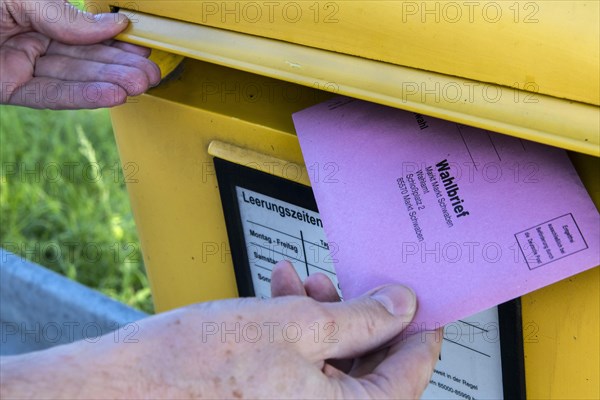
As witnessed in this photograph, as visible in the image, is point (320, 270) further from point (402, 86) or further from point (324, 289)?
point (402, 86)

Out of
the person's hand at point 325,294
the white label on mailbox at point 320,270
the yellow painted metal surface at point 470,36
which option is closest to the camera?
the yellow painted metal surface at point 470,36

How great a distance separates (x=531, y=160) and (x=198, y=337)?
0.48 m

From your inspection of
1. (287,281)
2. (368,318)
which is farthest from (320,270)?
(368,318)

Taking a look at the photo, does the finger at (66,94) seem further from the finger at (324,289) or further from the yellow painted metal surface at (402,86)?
the finger at (324,289)

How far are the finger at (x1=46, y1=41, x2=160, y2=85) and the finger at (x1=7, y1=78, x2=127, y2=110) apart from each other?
5 centimetres

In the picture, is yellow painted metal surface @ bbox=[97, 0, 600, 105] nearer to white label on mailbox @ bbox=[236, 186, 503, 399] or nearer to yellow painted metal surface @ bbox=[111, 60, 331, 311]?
yellow painted metal surface @ bbox=[111, 60, 331, 311]

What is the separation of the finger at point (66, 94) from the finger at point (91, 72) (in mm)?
12

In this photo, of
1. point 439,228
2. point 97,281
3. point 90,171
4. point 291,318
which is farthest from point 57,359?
point 90,171

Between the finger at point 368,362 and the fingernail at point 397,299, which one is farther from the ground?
the fingernail at point 397,299

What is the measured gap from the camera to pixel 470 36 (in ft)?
3.15

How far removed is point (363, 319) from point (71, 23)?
78cm

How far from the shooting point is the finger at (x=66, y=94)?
131 centimetres

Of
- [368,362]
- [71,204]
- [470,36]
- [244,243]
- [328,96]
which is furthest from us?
[71,204]

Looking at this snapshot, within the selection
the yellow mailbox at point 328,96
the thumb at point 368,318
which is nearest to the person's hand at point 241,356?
the thumb at point 368,318
